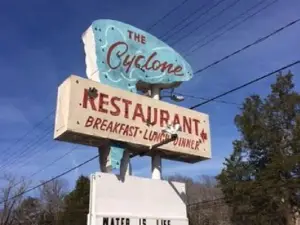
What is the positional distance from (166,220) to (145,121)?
1913 millimetres

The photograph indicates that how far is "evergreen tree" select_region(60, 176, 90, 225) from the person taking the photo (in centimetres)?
4422

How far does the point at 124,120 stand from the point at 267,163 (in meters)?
33.8

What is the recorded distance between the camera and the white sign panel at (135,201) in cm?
691

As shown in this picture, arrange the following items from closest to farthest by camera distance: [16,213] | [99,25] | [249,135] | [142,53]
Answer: [99,25] < [142,53] < [249,135] < [16,213]

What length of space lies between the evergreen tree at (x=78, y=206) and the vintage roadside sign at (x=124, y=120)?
36.8 meters

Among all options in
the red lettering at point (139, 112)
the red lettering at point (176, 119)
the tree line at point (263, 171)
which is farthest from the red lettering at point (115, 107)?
the tree line at point (263, 171)

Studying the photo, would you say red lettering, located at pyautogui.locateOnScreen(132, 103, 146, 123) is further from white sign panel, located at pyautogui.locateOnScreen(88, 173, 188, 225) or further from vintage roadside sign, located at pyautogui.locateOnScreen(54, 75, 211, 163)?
white sign panel, located at pyautogui.locateOnScreen(88, 173, 188, 225)

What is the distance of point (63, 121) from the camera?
6961mm

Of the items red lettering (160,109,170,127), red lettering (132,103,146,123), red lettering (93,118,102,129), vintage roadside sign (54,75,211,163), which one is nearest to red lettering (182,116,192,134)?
vintage roadside sign (54,75,211,163)

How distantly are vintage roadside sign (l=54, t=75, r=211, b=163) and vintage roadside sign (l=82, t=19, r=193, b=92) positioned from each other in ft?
1.45

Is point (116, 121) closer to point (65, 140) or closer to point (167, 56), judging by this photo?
point (65, 140)

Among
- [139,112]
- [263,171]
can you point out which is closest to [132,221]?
[139,112]

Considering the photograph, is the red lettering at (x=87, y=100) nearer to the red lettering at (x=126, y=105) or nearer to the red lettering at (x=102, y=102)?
the red lettering at (x=102, y=102)

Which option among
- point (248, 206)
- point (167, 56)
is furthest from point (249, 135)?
point (167, 56)
